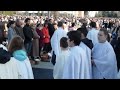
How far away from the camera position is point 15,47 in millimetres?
4629

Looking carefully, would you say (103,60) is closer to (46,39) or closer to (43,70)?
(43,70)

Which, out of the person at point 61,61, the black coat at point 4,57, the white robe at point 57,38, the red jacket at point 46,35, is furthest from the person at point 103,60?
the red jacket at point 46,35

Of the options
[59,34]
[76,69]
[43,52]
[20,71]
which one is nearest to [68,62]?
[76,69]

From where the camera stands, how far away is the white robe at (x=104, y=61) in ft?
17.2

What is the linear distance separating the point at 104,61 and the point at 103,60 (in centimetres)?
3

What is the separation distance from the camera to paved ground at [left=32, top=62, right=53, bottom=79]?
27.9 feet

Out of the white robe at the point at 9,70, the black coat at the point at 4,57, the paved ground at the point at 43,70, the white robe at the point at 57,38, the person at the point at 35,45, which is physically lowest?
the paved ground at the point at 43,70

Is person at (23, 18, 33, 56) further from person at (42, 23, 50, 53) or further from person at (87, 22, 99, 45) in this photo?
person at (87, 22, 99, 45)

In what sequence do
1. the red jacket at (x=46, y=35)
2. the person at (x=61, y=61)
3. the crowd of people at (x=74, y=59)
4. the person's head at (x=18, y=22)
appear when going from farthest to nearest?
the red jacket at (x=46, y=35) → the person's head at (x=18, y=22) → the person at (x=61, y=61) → the crowd of people at (x=74, y=59)

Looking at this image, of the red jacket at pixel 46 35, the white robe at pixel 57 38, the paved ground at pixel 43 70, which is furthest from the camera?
the red jacket at pixel 46 35

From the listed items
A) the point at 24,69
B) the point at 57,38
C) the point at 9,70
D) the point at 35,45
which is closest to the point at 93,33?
the point at 57,38

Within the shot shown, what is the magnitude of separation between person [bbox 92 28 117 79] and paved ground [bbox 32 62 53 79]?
310 centimetres

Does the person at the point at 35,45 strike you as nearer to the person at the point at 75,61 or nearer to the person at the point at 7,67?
the person at the point at 75,61
